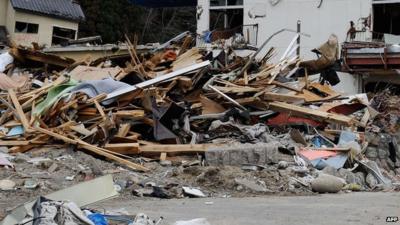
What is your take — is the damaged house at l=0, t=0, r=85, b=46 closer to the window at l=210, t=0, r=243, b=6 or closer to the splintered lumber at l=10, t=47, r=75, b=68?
the window at l=210, t=0, r=243, b=6

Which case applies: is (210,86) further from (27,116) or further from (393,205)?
(393,205)

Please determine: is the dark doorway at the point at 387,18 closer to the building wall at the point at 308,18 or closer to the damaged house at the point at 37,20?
the building wall at the point at 308,18

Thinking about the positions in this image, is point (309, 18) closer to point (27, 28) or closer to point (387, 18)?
point (387, 18)

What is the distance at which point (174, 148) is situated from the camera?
1072 centimetres

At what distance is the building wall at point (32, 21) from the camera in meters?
34.6

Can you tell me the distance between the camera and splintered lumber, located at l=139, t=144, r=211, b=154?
34.9 ft

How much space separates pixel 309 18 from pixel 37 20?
17.6m

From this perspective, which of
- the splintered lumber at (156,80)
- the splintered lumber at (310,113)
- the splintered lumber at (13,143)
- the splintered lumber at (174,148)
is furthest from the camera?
the splintered lumber at (310,113)

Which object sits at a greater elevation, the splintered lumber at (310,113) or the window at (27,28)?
the window at (27,28)

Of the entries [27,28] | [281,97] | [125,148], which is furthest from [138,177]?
[27,28]

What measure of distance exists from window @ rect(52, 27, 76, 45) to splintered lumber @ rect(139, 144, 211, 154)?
1096 inches

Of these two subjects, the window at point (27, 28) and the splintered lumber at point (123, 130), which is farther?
the window at point (27, 28)

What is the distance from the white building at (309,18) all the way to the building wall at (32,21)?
38.1 ft

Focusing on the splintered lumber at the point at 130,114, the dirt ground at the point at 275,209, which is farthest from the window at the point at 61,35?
the dirt ground at the point at 275,209
